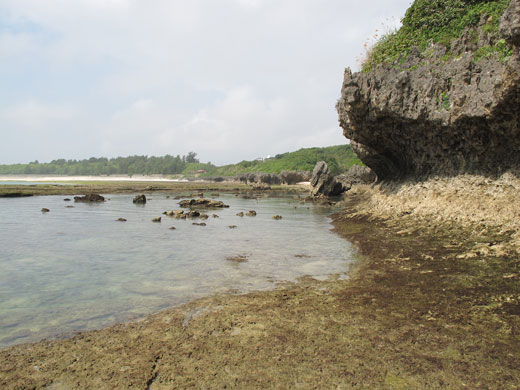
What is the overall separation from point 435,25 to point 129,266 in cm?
1809

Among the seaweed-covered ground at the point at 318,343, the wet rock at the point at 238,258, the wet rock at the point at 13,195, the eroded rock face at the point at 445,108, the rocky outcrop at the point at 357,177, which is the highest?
the eroded rock face at the point at 445,108

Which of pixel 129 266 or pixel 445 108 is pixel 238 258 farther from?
pixel 445 108

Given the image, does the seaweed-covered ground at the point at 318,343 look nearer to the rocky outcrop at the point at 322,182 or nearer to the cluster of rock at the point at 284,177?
the rocky outcrop at the point at 322,182

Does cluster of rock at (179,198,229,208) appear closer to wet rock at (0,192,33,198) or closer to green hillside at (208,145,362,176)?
wet rock at (0,192,33,198)

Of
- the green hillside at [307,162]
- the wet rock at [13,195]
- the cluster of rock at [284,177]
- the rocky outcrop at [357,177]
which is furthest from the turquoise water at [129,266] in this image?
the green hillside at [307,162]

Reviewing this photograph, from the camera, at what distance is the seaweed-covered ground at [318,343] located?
3.91m

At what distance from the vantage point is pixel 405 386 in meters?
3.70

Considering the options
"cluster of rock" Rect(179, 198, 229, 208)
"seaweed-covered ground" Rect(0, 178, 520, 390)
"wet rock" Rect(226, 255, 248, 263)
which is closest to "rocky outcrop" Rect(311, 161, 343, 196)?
"cluster of rock" Rect(179, 198, 229, 208)

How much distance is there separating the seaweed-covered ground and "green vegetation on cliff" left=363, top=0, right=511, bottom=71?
10131 millimetres

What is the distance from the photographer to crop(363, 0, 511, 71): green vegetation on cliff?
532 inches

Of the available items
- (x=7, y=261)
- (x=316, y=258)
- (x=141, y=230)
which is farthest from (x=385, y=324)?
(x=141, y=230)

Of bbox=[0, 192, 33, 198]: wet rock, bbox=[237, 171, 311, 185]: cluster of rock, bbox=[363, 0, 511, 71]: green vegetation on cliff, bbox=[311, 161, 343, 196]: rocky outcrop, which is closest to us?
bbox=[363, 0, 511, 71]: green vegetation on cliff

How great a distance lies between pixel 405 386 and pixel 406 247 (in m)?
7.80

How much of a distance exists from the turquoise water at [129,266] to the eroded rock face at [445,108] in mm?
5945
